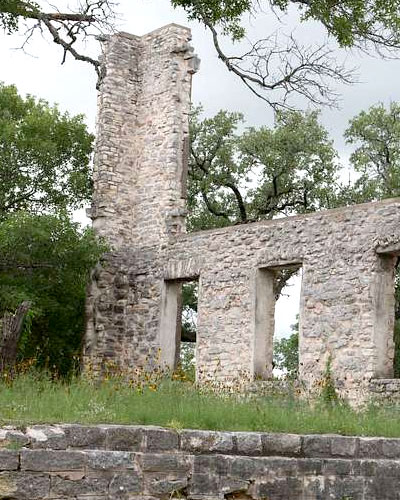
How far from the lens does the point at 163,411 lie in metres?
9.21

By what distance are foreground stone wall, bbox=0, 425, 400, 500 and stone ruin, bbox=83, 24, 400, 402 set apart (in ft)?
18.5

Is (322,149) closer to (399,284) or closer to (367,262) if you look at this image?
(399,284)

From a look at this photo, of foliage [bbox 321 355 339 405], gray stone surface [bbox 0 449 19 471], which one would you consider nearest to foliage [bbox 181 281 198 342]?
foliage [bbox 321 355 339 405]

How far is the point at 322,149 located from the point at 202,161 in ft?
11.6

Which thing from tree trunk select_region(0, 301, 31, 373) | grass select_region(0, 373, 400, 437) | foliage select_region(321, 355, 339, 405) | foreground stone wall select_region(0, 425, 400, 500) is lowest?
foreground stone wall select_region(0, 425, 400, 500)

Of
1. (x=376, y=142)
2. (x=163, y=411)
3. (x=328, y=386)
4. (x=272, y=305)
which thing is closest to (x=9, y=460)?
(x=163, y=411)

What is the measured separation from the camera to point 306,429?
9641 mm

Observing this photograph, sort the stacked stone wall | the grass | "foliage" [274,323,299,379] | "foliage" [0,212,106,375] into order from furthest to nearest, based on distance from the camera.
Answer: "foliage" [274,323,299,379] → "foliage" [0,212,106,375] → the stacked stone wall → the grass

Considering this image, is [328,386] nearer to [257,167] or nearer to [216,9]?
[216,9]

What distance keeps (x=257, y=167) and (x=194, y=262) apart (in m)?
10.3

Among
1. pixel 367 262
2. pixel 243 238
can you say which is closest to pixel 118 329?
pixel 243 238

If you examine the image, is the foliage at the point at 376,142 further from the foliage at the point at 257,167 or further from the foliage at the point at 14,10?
the foliage at the point at 14,10

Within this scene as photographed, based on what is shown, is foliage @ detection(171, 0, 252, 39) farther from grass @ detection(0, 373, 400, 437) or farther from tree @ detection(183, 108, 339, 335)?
tree @ detection(183, 108, 339, 335)

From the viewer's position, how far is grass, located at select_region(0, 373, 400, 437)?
28.9 feet
